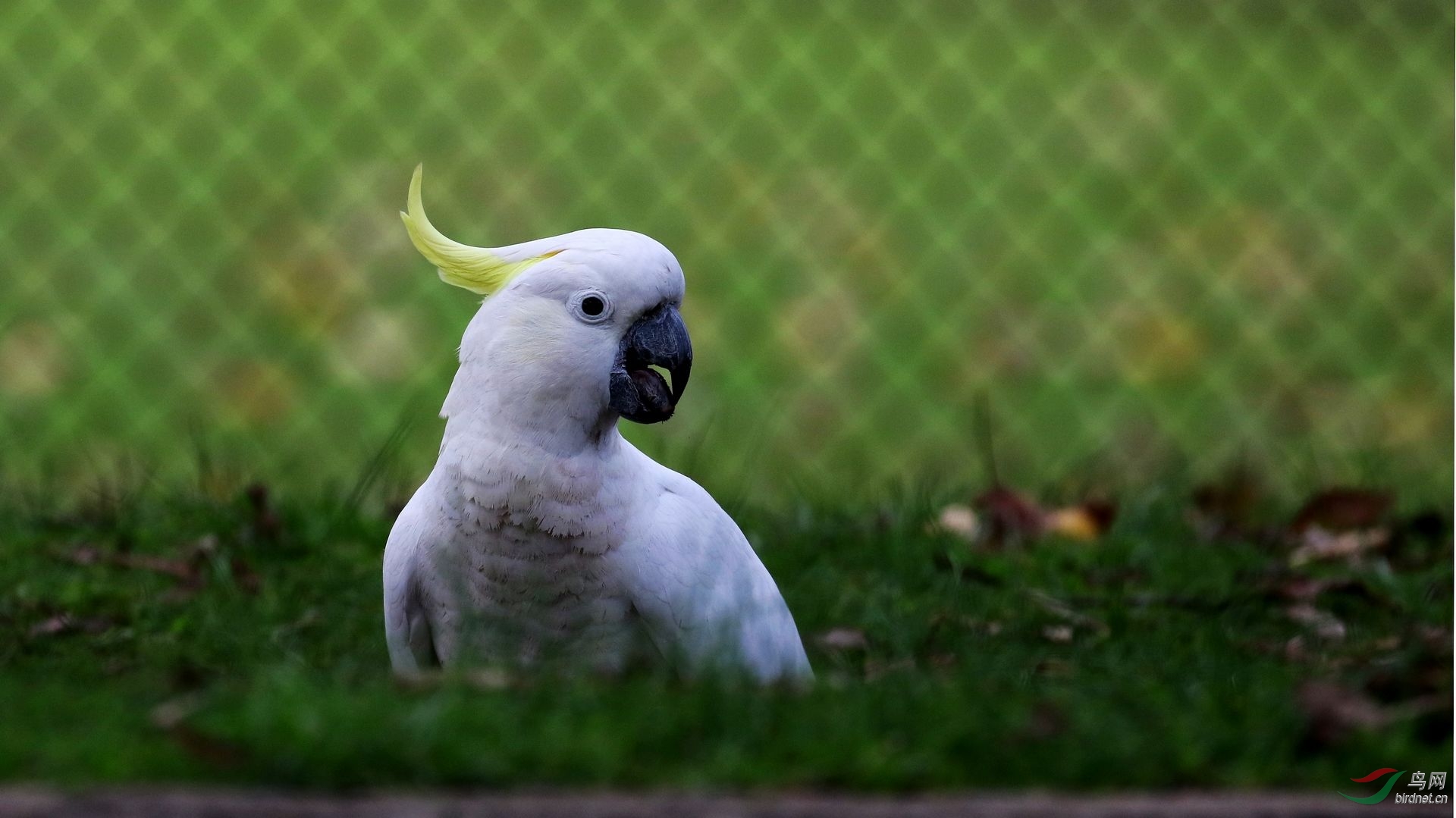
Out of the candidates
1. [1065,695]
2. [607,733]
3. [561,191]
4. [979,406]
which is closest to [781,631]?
[1065,695]

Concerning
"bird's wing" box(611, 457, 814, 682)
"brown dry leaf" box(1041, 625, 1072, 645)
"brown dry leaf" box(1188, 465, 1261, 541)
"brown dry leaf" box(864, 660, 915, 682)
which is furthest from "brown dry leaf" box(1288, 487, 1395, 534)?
"bird's wing" box(611, 457, 814, 682)

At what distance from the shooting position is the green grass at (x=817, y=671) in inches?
70.1

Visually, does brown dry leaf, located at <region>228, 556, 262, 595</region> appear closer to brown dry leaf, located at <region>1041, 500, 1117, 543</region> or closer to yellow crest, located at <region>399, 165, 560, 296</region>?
yellow crest, located at <region>399, 165, 560, 296</region>

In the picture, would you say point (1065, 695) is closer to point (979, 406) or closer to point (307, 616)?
point (307, 616)

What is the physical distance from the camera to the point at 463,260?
2670 mm

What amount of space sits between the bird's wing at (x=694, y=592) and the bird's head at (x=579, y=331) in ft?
0.65

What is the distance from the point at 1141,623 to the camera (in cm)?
323

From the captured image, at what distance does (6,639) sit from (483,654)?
101 centimetres

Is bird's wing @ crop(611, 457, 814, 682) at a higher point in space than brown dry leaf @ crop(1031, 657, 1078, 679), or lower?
higher

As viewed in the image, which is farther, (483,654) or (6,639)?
(6,639)

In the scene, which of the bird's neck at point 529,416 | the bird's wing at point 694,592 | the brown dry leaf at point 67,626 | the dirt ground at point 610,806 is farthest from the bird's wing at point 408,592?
the dirt ground at point 610,806

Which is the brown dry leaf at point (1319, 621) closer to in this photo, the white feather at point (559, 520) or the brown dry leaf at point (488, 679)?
the white feather at point (559, 520)

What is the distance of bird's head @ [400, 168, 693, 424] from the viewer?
254 centimetres

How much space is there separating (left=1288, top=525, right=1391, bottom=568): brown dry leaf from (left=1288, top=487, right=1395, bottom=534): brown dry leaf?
3 cm
